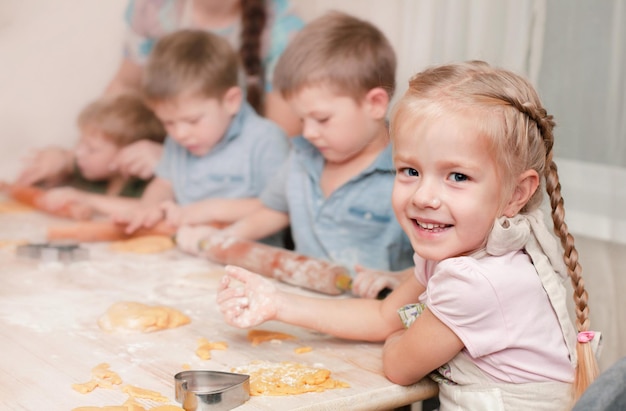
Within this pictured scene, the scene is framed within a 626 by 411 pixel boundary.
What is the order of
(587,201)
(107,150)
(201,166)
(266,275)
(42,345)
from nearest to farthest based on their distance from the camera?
(42,345), (587,201), (266,275), (201,166), (107,150)

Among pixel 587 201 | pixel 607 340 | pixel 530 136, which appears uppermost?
pixel 530 136

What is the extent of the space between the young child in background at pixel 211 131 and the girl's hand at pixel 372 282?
0.61m

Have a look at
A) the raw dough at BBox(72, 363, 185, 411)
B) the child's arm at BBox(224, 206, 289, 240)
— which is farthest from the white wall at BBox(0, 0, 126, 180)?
the raw dough at BBox(72, 363, 185, 411)

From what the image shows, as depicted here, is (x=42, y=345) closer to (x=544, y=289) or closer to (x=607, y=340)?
(x=544, y=289)

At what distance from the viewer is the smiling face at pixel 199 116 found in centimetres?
196

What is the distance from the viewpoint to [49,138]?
243 centimetres

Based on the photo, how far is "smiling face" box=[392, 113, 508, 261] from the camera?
978 mm

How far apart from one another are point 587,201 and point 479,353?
0.56 m

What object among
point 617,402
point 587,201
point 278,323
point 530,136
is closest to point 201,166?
point 278,323

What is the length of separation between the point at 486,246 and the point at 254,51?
1.34m

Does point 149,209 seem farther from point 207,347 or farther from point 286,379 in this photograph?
point 286,379

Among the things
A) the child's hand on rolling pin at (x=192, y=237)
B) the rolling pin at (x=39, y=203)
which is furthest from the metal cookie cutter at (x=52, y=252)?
the rolling pin at (x=39, y=203)

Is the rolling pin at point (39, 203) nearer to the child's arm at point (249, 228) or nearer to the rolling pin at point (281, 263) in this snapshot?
the child's arm at point (249, 228)

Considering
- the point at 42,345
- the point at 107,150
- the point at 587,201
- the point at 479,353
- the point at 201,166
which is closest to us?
the point at 479,353
